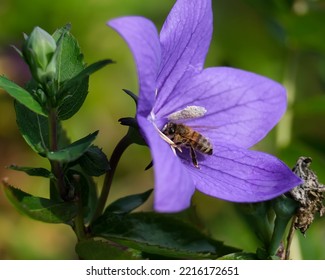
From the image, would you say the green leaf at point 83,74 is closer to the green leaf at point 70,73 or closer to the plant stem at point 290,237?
the green leaf at point 70,73

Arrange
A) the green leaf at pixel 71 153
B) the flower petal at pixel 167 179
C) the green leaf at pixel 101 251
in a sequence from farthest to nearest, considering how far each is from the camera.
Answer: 1. the green leaf at pixel 101 251
2. the green leaf at pixel 71 153
3. the flower petal at pixel 167 179

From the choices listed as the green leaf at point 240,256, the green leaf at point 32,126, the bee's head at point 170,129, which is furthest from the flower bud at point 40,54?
the green leaf at point 240,256

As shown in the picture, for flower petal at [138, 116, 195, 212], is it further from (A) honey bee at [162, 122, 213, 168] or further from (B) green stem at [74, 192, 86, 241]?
(B) green stem at [74, 192, 86, 241]

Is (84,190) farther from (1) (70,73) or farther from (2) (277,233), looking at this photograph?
(2) (277,233)

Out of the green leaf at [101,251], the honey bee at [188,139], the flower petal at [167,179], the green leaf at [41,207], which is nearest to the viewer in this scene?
the flower petal at [167,179]

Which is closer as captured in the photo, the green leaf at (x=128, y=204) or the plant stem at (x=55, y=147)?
the plant stem at (x=55, y=147)

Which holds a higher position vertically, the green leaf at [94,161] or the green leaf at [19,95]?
the green leaf at [19,95]

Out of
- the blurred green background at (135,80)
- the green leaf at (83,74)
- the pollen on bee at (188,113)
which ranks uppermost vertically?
the green leaf at (83,74)
